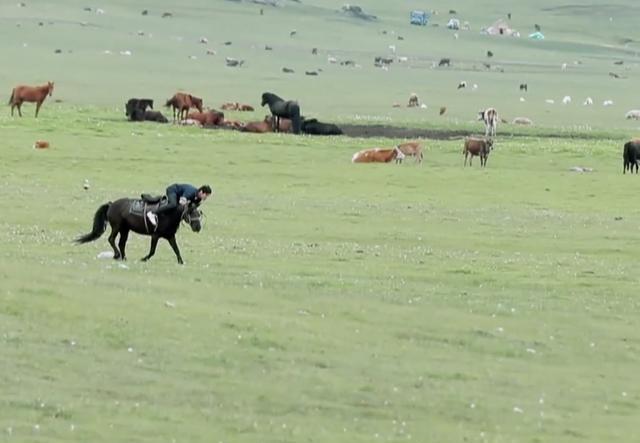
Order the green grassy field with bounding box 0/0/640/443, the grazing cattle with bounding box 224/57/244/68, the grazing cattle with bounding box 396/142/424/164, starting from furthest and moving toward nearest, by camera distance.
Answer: the grazing cattle with bounding box 224/57/244/68 < the grazing cattle with bounding box 396/142/424/164 < the green grassy field with bounding box 0/0/640/443

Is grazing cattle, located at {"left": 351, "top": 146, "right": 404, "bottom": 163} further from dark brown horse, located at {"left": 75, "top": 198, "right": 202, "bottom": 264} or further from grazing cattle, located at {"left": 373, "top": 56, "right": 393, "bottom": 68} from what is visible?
grazing cattle, located at {"left": 373, "top": 56, "right": 393, "bottom": 68}

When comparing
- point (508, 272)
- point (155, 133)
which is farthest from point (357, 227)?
point (155, 133)

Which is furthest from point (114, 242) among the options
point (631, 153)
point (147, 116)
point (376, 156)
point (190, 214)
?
point (147, 116)

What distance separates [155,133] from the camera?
44.4 meters

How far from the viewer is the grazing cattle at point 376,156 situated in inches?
1572

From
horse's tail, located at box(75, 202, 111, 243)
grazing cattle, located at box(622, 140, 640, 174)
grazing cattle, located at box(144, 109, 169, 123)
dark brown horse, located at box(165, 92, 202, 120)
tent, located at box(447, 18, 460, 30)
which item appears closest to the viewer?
horse's tail, located at box(75, 202, 111, 243)

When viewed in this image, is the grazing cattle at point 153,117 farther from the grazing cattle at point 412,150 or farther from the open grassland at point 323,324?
the open grassland at point 323,324

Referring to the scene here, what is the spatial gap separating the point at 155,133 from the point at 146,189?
1242cm

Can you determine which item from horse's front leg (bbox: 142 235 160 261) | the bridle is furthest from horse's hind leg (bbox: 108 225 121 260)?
the bridle

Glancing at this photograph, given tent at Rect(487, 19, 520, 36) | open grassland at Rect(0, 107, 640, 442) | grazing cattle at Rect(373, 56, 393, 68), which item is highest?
tent at Rect(487, 19, 520, 36)

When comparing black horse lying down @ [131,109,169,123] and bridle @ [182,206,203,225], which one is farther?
black horse lying down @ [131,109,169,123]

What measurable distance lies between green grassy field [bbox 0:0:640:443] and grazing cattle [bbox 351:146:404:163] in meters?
0.49

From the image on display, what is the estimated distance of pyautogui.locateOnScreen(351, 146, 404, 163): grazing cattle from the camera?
3994cm

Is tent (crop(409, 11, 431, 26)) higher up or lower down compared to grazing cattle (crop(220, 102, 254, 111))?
higher up
